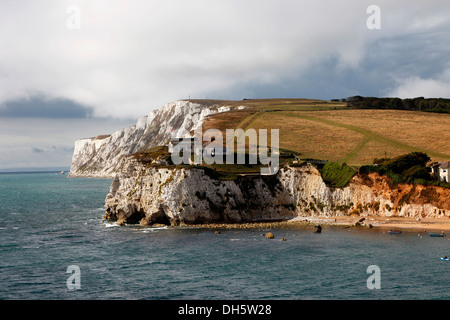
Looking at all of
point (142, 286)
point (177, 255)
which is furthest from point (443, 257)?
point (142, 286)

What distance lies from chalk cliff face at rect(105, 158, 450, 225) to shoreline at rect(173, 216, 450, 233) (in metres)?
2.15

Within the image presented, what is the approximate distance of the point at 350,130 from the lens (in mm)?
129250

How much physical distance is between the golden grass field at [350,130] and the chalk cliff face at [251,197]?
1473 centimetres

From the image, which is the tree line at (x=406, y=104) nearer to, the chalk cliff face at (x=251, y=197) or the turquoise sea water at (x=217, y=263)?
the chalk cliff face at (x=251, y=197)

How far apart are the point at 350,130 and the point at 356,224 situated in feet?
182

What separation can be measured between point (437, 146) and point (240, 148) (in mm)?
53006

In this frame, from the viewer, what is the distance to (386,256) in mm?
56188

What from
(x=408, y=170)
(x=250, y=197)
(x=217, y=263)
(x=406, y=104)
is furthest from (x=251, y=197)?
(x=406, y=104)

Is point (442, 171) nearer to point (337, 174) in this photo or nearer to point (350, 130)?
point (337, 174)

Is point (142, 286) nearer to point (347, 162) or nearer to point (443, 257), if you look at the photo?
point (443, 257)

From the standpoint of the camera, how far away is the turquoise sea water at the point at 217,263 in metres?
42.7
